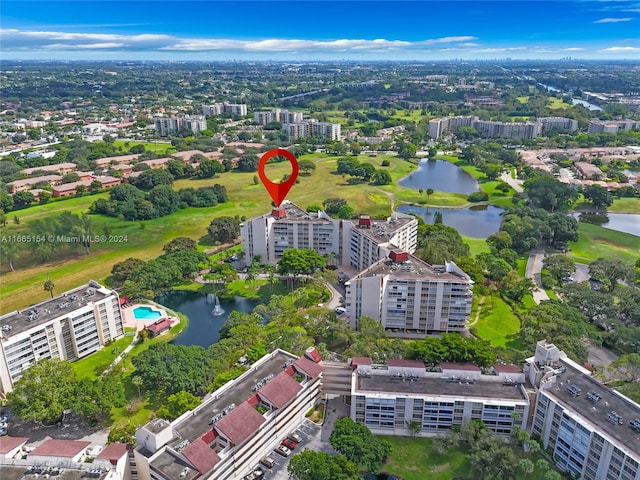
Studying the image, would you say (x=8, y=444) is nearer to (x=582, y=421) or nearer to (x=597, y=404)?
(x=582, y=421)

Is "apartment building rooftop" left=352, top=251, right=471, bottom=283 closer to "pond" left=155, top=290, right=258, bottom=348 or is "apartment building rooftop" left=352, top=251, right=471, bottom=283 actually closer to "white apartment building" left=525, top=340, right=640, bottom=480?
"white apartment building" left=525, top=340, right=640, bottom=480

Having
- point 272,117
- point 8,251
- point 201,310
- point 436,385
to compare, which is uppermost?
point 272,117

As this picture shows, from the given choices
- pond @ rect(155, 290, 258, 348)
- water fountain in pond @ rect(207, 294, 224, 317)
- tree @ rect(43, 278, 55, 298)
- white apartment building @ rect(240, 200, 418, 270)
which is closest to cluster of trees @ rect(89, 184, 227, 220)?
tree @ rect(43, 278, 55, 298)

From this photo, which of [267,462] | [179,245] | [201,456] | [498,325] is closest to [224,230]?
[179,245]

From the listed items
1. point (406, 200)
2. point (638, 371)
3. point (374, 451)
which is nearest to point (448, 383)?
point (374, 451)

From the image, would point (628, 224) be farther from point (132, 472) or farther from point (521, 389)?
point (132, 472)

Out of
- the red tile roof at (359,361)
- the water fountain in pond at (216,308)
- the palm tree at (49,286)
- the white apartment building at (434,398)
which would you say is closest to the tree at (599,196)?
the white apartment building at (434,398)
